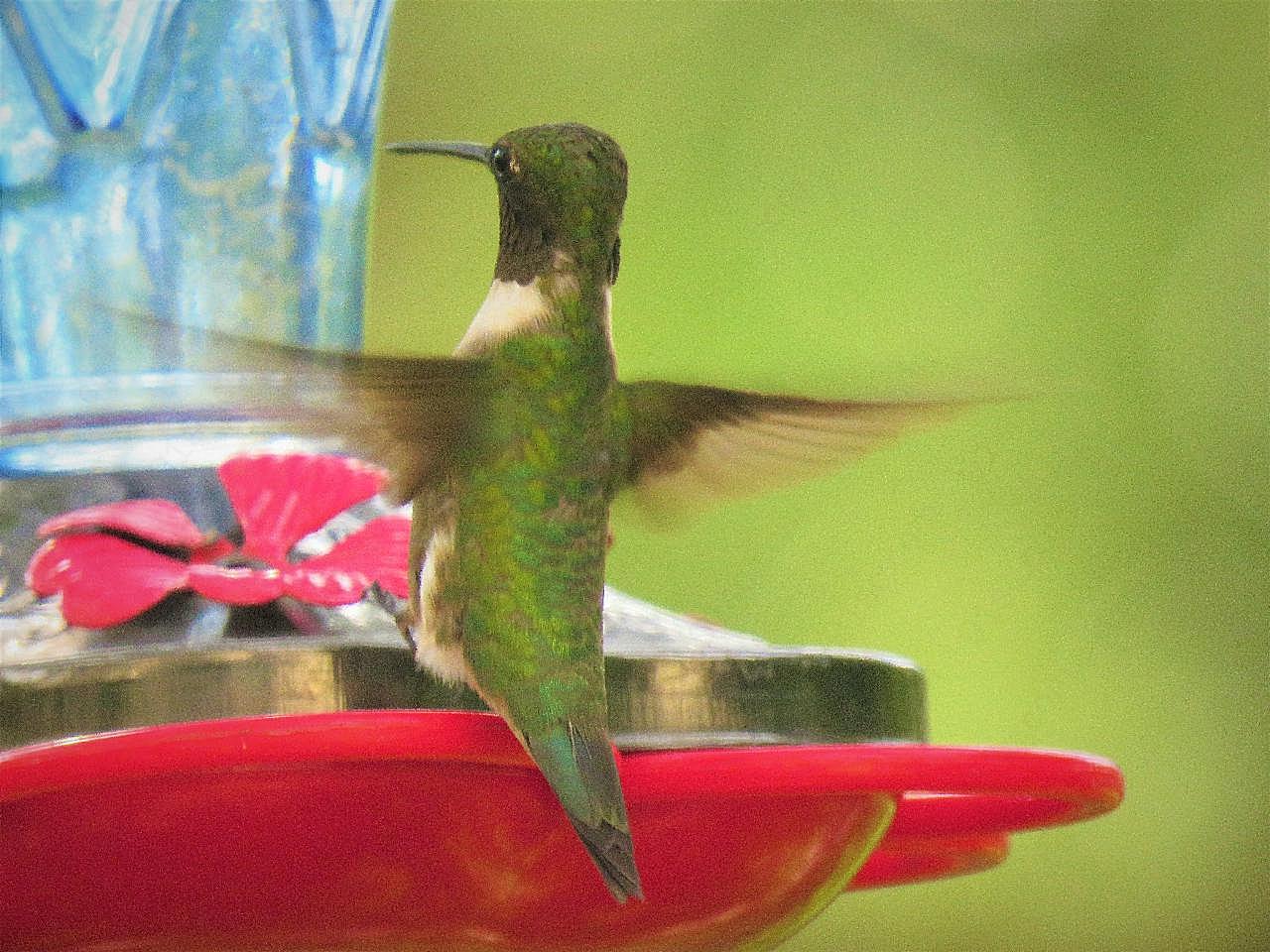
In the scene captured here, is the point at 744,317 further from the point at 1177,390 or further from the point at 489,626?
the point at 489,626

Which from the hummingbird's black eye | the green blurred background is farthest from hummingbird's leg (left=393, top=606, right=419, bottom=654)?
the green blurred background

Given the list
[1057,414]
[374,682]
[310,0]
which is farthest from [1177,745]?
[374,682]

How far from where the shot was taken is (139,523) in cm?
219

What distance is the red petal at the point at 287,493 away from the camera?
7.22ft

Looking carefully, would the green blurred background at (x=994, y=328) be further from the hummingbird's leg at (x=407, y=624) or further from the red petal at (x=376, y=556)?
the hummingbird's leg at (x=407, y=624)

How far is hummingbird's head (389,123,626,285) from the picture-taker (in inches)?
86.8

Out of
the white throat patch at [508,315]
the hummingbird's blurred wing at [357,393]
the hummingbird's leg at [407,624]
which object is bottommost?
the hummingbird's leg at [407,624]

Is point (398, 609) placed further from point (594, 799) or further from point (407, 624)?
point (594, 799)

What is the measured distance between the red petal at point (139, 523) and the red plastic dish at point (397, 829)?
41 cm

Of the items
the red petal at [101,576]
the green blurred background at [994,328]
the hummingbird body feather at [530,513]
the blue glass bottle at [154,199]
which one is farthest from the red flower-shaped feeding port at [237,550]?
the green blurred background at [994,328]

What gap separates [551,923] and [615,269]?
74cm

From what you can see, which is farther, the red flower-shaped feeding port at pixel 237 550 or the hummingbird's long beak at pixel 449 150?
the hummingbird's long beak at pixel 449 150

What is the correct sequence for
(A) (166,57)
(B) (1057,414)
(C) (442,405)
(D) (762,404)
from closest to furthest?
(C) (442,405)
(D) (762,404)
(A) (166,57)
(B) (1057,414)

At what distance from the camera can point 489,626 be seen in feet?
7.16
